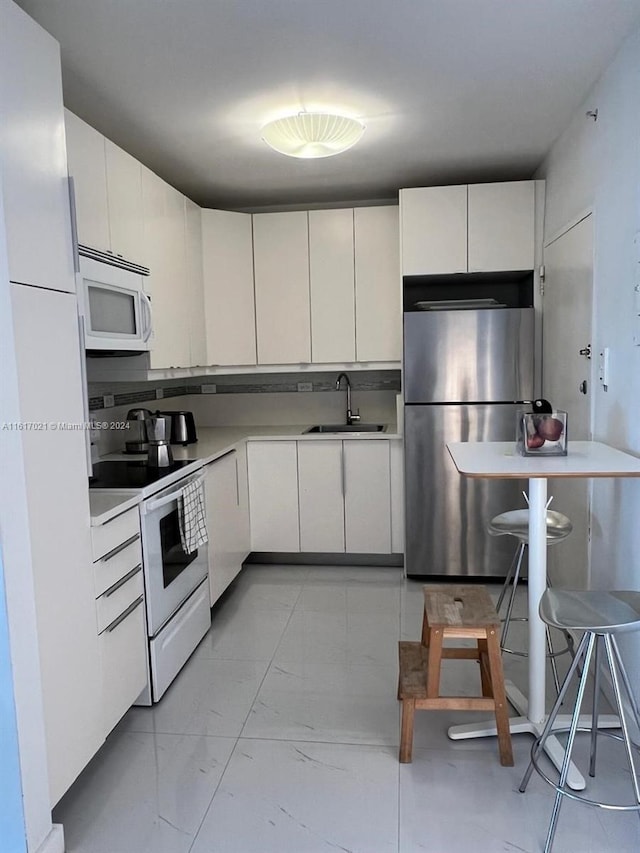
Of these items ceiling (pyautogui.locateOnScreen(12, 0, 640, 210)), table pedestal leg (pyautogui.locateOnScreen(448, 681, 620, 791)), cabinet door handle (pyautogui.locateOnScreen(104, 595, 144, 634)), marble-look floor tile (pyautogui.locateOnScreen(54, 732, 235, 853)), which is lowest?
marble-look floor tile (pyautogui.locateOnScreen(54, 732, 235, 853))

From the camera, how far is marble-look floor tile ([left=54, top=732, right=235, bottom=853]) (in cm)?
177

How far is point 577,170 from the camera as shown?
2805 mm

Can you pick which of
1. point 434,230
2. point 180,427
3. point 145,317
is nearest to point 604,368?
point 434,230

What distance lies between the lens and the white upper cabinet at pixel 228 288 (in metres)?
3.91

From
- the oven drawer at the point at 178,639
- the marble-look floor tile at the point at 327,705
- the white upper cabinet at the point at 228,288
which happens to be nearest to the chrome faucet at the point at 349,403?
the white upper cabinet at the point at 228,288

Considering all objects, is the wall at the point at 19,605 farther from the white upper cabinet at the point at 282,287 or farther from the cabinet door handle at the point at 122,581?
the white upper cabinet at the point at 282,287

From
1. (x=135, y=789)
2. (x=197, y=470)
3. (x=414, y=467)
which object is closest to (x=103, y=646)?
(x=135, y=789)

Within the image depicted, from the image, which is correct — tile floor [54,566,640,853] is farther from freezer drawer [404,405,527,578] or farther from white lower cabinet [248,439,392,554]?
white lower cabinet [248,439,392,554]

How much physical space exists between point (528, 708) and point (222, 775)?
107 centimetres

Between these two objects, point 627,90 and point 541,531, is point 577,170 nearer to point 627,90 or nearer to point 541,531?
point 627,90

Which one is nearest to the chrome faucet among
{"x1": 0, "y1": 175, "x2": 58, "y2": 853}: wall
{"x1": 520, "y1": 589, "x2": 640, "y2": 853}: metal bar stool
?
{"x1": 520, "y1": 589, "x2": 640, "y2": 853}: metal bar stool

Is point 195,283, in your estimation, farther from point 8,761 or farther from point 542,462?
point 8,761

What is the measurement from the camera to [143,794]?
1.96 metres

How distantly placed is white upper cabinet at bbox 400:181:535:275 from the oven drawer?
215cm
